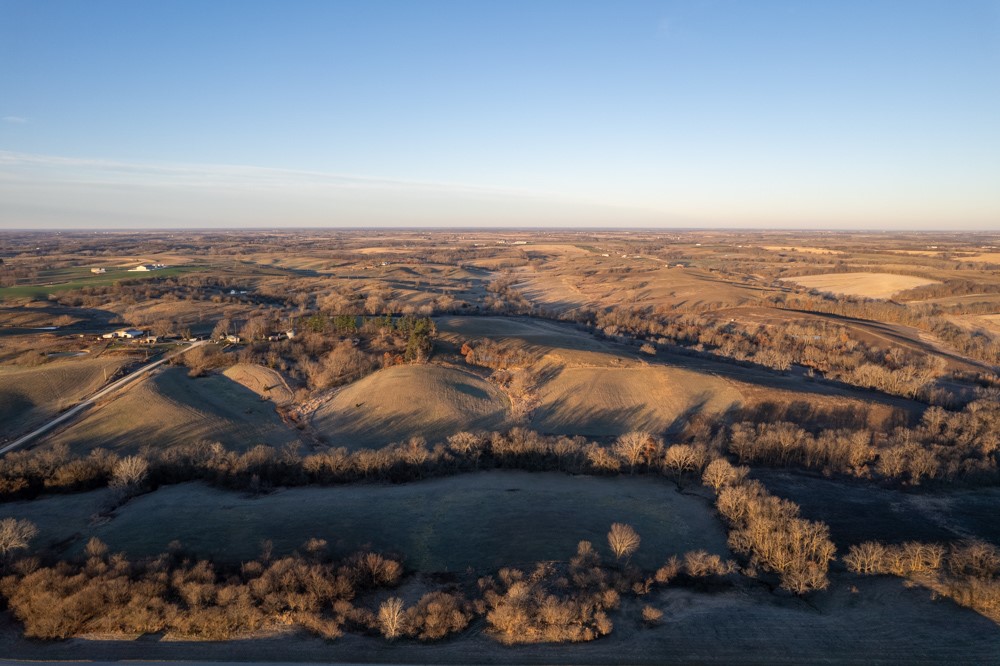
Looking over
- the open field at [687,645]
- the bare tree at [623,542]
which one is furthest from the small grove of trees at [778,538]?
the bare tree at [623,542]

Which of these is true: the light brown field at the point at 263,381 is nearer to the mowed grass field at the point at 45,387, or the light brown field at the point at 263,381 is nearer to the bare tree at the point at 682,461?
the mowed grass field at the point at 45,387

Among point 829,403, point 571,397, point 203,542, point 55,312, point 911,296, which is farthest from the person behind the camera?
point 911,296

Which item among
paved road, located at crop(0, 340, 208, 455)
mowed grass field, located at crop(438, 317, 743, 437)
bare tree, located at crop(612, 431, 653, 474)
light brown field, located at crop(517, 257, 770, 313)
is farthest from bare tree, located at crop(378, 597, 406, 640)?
light brown field, located at crop(517, 257, 770, 313)

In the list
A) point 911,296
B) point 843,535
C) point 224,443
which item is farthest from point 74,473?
point 911,296

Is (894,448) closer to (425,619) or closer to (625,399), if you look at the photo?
(625,399)

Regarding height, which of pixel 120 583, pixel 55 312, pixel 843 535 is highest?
pixel 55 312

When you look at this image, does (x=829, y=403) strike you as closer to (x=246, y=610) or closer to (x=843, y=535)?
(x=843, y=535)

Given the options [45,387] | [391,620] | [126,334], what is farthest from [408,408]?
[126,334]
